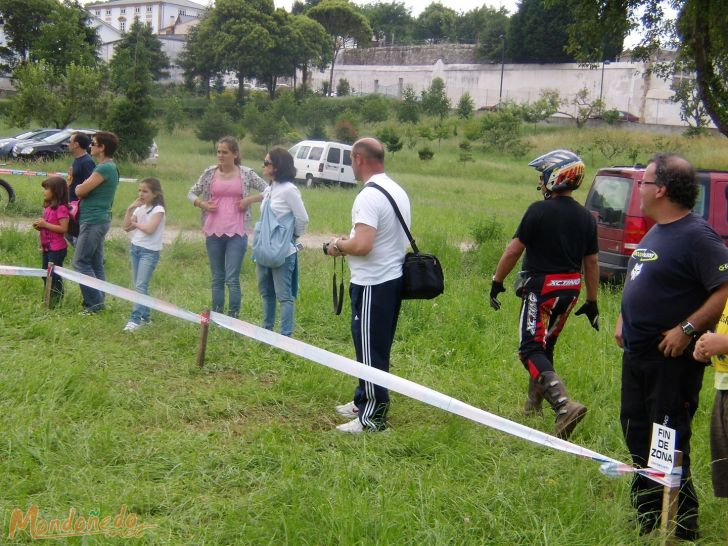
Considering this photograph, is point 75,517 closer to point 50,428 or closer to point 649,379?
point 50,428

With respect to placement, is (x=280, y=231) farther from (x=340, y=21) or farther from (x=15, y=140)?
(x=340, y=21)

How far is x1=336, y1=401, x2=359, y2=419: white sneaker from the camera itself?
5254 millimetres

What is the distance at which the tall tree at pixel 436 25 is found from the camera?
87988 mm

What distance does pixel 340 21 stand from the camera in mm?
71312

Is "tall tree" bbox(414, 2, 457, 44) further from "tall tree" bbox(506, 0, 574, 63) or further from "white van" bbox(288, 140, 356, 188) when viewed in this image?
"white van" bbox(288, 140, 356, 188)

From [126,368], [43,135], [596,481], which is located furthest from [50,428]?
[43,135]

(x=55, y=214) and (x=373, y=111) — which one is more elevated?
(x=373, y=111)

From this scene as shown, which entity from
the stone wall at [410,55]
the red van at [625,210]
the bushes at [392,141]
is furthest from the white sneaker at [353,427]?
the stone wall at [410,55]

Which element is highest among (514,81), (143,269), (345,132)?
(514,81)

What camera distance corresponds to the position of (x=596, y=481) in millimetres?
4152

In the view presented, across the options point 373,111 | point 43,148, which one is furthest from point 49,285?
point 373,111

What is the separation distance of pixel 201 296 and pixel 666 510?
589cm

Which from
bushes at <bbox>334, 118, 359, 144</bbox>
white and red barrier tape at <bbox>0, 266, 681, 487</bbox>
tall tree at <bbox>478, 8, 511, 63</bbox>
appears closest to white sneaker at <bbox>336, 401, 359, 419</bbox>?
white and red barrier tape at <bbox>0, 266, 681, 487</bbox>

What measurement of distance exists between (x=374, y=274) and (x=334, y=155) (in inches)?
821
